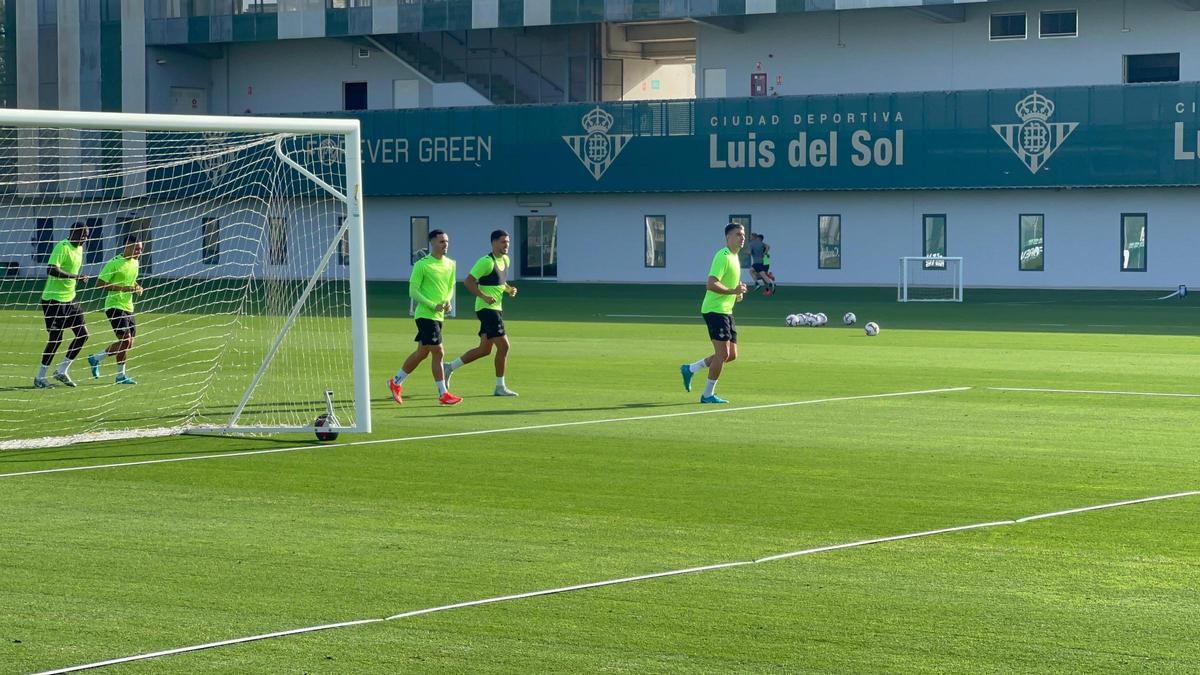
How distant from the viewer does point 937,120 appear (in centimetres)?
5084

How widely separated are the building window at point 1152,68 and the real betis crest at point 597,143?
50.8 feet

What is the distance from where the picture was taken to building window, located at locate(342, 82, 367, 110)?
6347cm

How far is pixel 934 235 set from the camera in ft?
172

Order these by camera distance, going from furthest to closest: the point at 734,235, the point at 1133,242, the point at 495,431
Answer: the point at 1133,242 < the point at 734,235 < the point at 495,431

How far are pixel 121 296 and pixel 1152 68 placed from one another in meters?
36.7

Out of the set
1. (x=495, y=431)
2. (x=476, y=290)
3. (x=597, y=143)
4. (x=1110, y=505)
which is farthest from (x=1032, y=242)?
(x=1110, y=505)

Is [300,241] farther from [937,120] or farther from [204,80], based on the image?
[204,80]

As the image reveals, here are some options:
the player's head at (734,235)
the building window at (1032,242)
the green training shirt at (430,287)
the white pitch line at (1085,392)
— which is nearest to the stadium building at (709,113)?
the building window at (1032,242)

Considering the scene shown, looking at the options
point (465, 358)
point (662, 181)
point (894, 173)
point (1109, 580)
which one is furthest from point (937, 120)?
point (1109, 580)

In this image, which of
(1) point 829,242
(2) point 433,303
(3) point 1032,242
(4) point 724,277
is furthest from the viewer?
(1) point 829,242

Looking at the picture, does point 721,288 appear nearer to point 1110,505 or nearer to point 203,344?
point 1110,505

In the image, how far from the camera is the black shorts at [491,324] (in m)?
19.6

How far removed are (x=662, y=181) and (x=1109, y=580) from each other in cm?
4689

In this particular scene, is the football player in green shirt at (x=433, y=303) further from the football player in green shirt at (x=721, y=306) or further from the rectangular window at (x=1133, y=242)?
the rectangular window at (x=1133, y=242)
